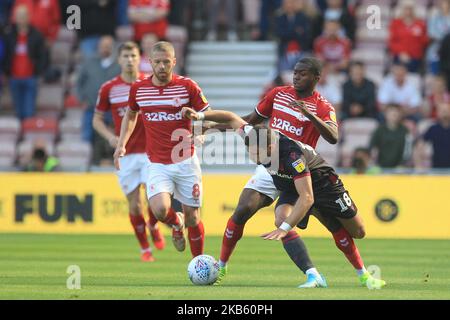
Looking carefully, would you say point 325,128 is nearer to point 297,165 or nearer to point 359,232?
point 297,165

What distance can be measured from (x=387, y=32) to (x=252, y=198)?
503 inches

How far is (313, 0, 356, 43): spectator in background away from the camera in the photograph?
77.3 ft

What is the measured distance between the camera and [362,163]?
2050 centimetres

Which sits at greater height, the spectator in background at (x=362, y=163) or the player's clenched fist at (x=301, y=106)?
the player's clenched fist at (x=301, y=106)

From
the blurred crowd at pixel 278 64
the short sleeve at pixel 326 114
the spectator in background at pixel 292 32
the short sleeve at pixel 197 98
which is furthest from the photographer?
the spectator in background at pixel 292 32

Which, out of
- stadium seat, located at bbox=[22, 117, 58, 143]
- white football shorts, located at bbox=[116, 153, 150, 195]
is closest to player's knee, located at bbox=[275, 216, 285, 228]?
white football shorts, located at bbox=[116, 153, 150, 195]

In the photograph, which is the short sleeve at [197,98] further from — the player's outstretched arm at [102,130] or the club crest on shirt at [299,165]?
the club crest on shirt at [299,165]

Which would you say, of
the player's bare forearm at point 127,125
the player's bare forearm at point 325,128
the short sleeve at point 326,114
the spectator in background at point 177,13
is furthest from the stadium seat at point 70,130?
the player's bare forearm at point 325,128

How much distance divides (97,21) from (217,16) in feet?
9.88

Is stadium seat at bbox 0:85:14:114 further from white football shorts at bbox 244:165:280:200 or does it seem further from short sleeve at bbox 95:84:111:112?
white football shorts at bbox 244:165:280:200

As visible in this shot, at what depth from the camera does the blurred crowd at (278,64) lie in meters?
21.8

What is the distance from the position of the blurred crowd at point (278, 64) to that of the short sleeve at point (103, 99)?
5235mm

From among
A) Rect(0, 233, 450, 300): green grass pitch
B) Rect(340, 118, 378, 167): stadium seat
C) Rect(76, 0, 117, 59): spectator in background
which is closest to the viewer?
Rect(0, 233, 450, 300): green grass pitch

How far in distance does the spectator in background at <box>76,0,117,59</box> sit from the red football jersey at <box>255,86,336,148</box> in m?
11.2
